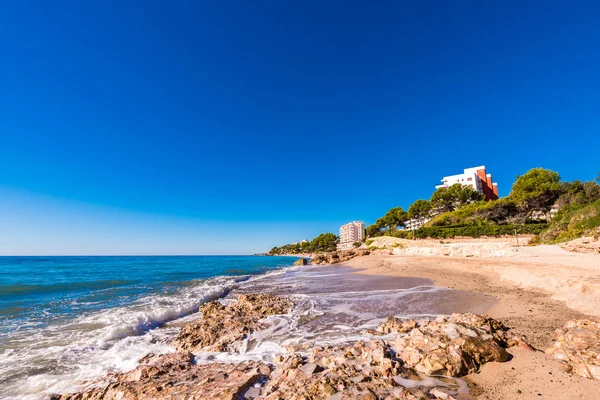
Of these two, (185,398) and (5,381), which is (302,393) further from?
(5,381)

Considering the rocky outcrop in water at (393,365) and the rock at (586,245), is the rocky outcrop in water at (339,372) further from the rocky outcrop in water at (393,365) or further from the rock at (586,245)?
the rock at (586,245)

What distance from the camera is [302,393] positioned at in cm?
341

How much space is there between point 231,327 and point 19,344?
5.96 meters

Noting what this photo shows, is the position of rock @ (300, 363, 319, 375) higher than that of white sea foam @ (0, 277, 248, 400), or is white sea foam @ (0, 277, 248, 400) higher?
rock @ (300, 363, 319, 375)

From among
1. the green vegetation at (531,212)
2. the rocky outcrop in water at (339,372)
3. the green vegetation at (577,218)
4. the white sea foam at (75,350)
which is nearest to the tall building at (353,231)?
the green vegetation at (531,212)

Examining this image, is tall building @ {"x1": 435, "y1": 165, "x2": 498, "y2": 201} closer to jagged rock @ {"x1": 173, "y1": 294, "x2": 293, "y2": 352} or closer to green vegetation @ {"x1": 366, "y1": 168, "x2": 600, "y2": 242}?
green vegetation @ {"x1": 366, "y1": 168, "x2": 600, "y2": 242}

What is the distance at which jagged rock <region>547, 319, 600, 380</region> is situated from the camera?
370cm

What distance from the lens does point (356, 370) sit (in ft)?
13.1

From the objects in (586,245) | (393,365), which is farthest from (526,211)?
(393,365)

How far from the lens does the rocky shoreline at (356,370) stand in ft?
11.6

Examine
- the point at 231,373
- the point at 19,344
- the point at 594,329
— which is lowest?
the point at 19,344

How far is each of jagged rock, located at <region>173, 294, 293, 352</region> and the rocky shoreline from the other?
3.23 feet

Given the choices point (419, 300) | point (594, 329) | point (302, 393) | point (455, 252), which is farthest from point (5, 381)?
→ point (455, 252)

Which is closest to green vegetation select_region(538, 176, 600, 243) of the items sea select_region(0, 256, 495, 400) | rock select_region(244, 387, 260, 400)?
sea select_region(0, 256, 495, 400)
